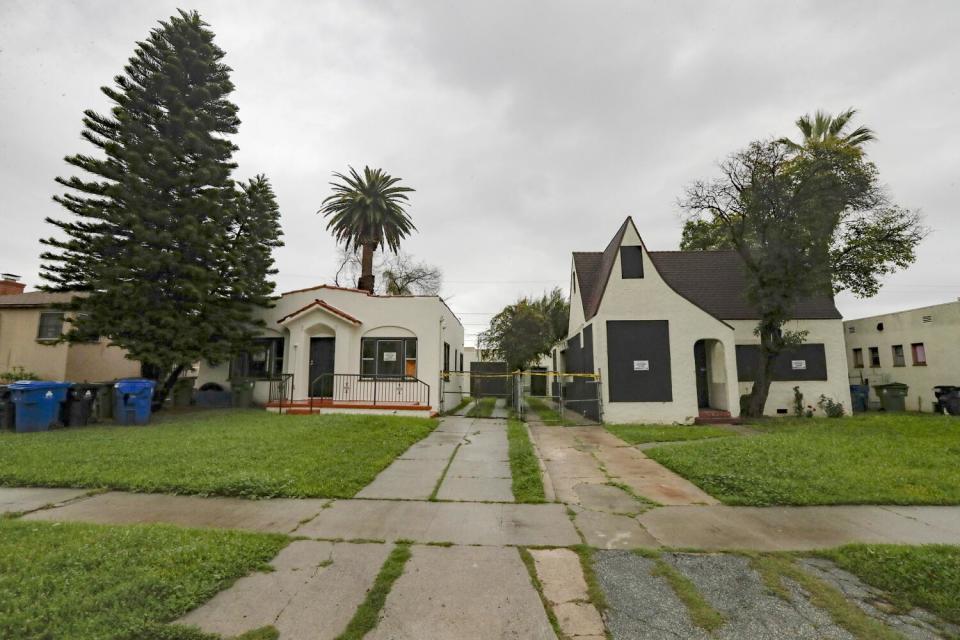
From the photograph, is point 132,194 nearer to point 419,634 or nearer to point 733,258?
point 419,634

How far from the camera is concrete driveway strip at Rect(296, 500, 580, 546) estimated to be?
4188mm

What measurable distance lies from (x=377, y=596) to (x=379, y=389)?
38.7ft

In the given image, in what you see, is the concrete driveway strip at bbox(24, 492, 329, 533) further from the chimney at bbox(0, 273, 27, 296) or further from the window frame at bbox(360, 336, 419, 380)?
the chimney at bbox(0, 273, 27, 296)

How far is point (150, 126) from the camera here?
13.6 meters

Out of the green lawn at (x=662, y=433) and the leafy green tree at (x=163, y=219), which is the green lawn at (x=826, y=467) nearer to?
the green lawn at (x=662, y=433)

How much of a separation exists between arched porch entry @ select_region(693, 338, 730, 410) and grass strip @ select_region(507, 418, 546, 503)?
798 centimetres

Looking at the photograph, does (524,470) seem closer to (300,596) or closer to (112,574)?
(300,596)

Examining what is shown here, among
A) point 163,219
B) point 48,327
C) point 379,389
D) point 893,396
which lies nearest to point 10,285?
point 48,327

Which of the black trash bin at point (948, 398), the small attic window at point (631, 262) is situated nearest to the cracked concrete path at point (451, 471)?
the small attic window at point (631, 262)

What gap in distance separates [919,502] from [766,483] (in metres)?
1.62

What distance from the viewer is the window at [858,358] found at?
19984 millimetres

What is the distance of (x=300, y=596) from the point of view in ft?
9.97

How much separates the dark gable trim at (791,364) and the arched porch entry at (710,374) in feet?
5.20

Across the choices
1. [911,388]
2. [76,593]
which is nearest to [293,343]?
[76,593]
